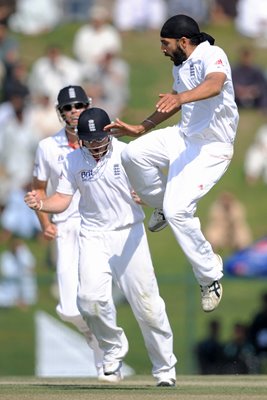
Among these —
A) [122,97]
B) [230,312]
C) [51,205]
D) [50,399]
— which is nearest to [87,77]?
[122,97]

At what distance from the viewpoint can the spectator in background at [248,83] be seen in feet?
78.6

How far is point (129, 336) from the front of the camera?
20.1 meters

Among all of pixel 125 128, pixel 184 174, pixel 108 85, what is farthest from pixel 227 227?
pixel 125 128

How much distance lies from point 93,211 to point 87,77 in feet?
40.8

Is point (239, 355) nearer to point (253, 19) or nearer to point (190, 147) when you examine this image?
point (190, 147)

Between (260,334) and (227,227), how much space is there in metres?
3.82

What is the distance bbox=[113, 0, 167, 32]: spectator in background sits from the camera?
26.5 meters

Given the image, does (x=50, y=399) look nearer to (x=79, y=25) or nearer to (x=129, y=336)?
(x=129, y=336)

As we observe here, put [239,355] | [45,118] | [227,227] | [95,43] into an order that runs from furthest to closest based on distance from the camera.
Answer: [95,43] < [45,118] < [227,227] < [239,355]

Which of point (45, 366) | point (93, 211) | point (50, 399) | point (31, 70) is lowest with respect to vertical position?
point (45, 366)

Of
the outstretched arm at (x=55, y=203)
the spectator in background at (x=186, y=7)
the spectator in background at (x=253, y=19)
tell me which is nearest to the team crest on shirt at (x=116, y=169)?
the outstretched arm at (x=55, y=203)

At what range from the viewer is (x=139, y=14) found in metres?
26.8

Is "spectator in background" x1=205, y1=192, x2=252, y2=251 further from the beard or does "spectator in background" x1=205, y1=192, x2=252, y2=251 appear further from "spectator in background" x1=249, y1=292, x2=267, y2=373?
the beard

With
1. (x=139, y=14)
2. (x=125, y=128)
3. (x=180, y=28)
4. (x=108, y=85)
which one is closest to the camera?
(x=125, y=128)
